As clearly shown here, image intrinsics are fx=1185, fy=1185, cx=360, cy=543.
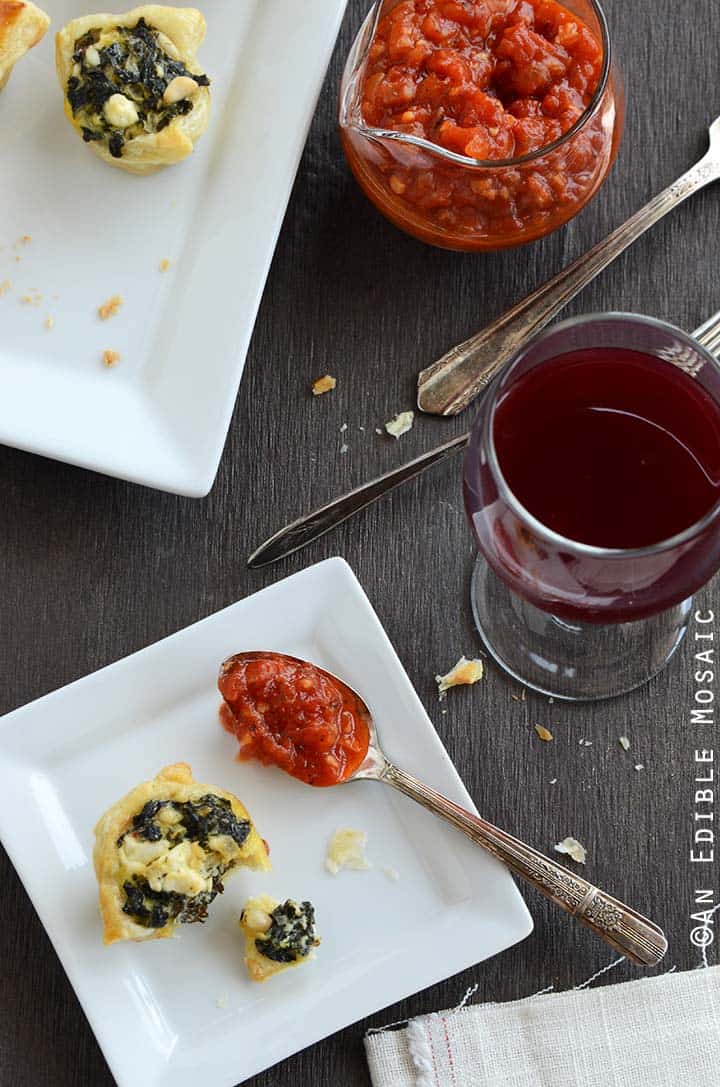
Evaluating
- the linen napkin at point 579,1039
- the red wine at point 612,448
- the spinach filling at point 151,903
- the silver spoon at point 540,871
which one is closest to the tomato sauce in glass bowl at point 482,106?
the red wine at point 612,448

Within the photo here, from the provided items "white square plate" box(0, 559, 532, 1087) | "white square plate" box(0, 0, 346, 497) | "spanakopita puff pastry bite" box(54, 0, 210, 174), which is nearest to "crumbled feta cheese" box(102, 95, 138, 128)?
"spanakopita puff pastry bite" box(54, 0, 210, 174)

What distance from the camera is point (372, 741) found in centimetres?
191

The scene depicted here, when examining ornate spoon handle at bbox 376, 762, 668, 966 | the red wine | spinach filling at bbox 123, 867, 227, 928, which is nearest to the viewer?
the red wine

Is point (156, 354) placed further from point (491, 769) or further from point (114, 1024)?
point (114, 1024)

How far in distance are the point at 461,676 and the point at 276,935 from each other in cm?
52

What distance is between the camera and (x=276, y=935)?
1823 millimetres

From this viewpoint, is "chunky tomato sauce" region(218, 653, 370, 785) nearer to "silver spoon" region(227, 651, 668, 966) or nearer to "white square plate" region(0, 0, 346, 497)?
"silver spoon" region(227, 651, 668, 966)

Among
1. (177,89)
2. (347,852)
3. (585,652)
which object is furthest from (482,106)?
(347,852)

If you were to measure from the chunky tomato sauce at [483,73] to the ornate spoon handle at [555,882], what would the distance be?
0.99m

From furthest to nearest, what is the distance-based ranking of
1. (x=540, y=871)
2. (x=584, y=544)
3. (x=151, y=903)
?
1. (x=540, y=871)
2. (x=151, y=903)
3. (x=584, y=544)

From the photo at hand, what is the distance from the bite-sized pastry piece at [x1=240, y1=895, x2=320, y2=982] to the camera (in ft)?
5.99

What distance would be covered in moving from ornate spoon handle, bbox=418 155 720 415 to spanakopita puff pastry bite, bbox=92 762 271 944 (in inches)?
30.3

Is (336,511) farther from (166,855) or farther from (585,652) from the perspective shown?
(166,855)

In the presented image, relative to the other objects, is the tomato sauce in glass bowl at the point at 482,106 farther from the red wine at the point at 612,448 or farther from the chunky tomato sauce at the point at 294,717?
the chunky tomato sauce at the point at 294,717
